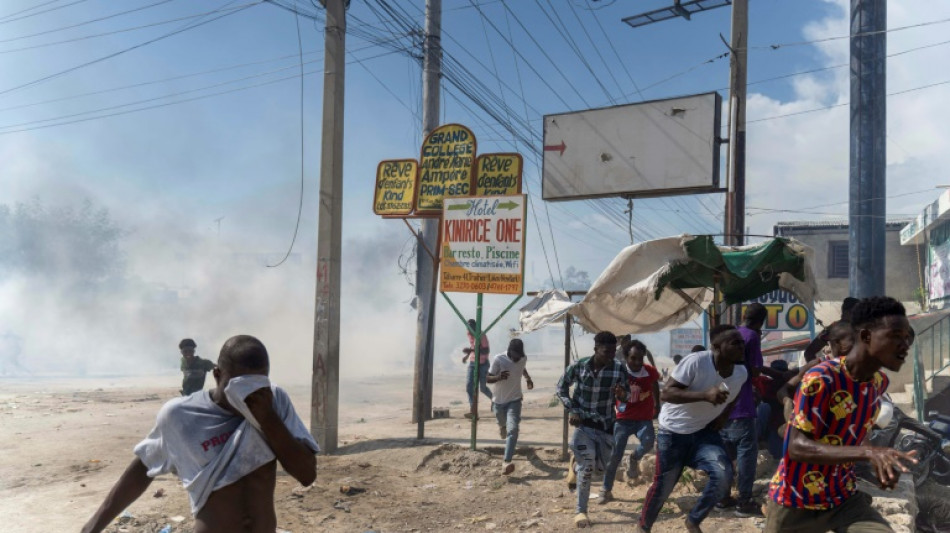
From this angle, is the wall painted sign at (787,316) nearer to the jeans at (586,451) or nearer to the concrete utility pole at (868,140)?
the concrete utility pole at (868,140)

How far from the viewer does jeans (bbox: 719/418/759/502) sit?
6.26 metres

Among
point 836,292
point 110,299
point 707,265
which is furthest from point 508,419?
point 110,299

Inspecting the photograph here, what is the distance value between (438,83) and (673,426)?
10.1 meters

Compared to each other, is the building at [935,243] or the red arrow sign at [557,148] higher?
the red arrow sign at [557,148]

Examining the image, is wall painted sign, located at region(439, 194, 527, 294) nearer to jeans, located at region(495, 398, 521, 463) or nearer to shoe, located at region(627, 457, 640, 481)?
jeans, located at region(495, 398, 521, 463)

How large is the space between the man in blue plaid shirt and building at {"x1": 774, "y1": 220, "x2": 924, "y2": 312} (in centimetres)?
2167

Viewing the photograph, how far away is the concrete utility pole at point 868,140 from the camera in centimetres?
1498

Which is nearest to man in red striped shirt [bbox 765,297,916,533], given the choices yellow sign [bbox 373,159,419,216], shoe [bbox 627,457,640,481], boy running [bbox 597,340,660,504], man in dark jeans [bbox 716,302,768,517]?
man in dark jeans [bbox 716,302,768,517]

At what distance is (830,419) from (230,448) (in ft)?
7.72

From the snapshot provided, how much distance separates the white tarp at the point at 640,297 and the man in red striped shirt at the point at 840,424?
411 centimetres

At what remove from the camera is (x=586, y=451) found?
6.32m

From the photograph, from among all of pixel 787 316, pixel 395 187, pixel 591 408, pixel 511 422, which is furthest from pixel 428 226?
pixel 591 408

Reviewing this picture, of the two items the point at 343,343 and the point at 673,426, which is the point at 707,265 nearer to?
the point at 673,426

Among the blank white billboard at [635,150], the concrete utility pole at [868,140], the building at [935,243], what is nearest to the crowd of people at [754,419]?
the blank white billboard at [635,150]
